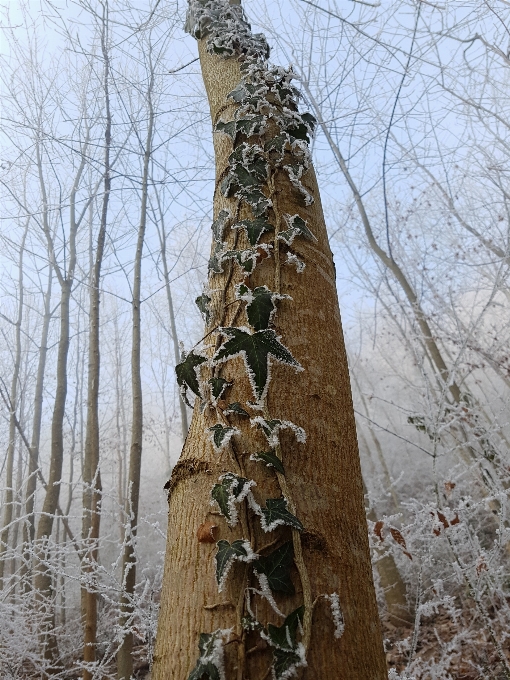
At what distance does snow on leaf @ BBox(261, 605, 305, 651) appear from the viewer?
19.4 inches

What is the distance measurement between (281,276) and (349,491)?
1.48 ft

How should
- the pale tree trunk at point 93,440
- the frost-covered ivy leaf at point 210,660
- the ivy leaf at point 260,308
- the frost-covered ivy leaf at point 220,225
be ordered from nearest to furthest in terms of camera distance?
1. the frost-covered ivy leaf at point 210,660
2. the ivy leaf at point 260,308
3. the frost-covered ivy leaf at point 220,225
4. the pale tree trunk at point 93,440

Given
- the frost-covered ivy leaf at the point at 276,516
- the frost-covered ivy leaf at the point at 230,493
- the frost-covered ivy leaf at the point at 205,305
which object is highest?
the frost-covered ivy leaf at the point at 205,305

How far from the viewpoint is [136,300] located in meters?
3.26

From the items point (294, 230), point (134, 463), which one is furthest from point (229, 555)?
point (134, 463)

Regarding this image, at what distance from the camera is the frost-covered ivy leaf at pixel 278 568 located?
541 mm

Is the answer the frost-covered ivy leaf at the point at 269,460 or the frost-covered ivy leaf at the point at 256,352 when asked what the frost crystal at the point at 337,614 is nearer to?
the frost-covered ivy leaf at the point at 269,460

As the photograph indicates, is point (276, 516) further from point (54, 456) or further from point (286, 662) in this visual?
point (54, 456)

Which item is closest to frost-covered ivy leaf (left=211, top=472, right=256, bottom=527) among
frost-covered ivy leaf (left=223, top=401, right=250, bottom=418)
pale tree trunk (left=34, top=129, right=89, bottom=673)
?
frost-covered ivy leaf (left=223, top=401, right=250, bottom=418)

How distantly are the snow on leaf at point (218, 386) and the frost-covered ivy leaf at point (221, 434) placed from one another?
7 centimetres

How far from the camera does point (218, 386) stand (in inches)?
29.4

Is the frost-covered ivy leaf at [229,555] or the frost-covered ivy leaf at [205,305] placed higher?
the frost-covered ivy leaf at [205,305]

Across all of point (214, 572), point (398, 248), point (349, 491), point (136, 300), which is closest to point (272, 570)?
point (214, 572)

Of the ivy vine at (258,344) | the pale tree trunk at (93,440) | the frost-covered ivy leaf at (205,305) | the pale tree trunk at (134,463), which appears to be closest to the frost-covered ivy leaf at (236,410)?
the ivy vine at (258,344)
